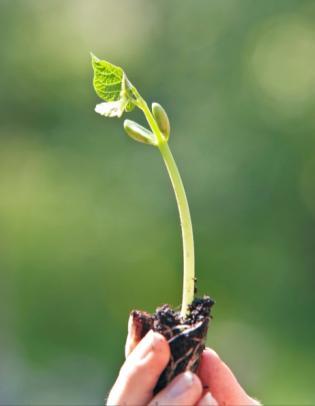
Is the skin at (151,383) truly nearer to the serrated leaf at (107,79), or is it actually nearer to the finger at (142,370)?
the finger at (142,370)

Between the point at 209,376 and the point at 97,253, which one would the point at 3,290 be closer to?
the point at 97,253

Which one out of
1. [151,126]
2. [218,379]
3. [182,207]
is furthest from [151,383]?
[151,126]

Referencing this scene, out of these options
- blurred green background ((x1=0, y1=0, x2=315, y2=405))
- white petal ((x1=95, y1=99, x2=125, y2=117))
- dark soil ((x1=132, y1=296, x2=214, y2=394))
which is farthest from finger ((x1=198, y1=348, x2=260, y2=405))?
blurred green background ((x1=0, y1=0, x2=315, y2=405))

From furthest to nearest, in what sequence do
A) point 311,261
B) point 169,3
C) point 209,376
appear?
point 169,3 → point 311,261 → point 209,376

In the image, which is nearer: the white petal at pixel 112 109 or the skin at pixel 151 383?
the skin at pixel 151 383

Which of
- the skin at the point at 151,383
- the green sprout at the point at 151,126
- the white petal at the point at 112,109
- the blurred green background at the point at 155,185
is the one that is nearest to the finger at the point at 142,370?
the skin at the point at 151,383

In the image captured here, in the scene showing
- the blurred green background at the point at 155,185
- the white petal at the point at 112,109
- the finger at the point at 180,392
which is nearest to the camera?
the finger at the point at 180,392

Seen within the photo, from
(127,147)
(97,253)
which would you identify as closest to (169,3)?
(127,147)

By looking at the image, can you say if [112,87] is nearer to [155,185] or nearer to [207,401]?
[207,401]
